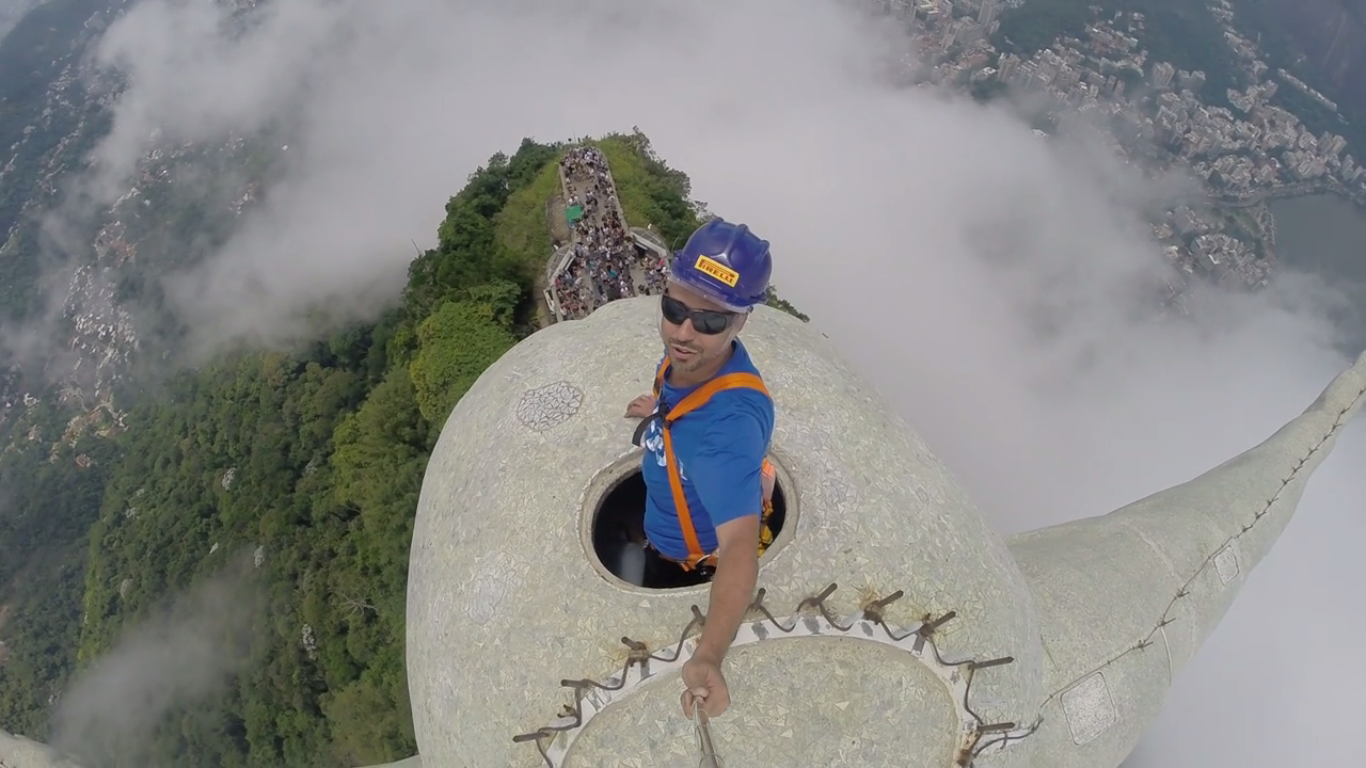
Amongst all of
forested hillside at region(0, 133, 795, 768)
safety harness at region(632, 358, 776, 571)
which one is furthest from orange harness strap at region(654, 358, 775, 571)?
forested hillside at region(0, 133, 795, 768)

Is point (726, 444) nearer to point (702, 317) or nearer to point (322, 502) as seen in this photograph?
point (702, 317)

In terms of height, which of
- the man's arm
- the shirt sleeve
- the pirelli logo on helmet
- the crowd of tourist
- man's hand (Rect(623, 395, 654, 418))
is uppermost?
the pirelli logo on helmet

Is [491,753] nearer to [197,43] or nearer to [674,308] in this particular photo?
[674,308]

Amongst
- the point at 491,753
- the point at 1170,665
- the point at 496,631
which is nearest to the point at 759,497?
the point at 496,631

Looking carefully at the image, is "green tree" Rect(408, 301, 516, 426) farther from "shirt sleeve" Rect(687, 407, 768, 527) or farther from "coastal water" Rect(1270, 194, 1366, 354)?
"coastal water" Rect(1270, 194, 1366, 354)

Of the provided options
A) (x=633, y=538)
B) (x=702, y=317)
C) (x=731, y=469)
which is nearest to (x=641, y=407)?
(x=633, y=538)
